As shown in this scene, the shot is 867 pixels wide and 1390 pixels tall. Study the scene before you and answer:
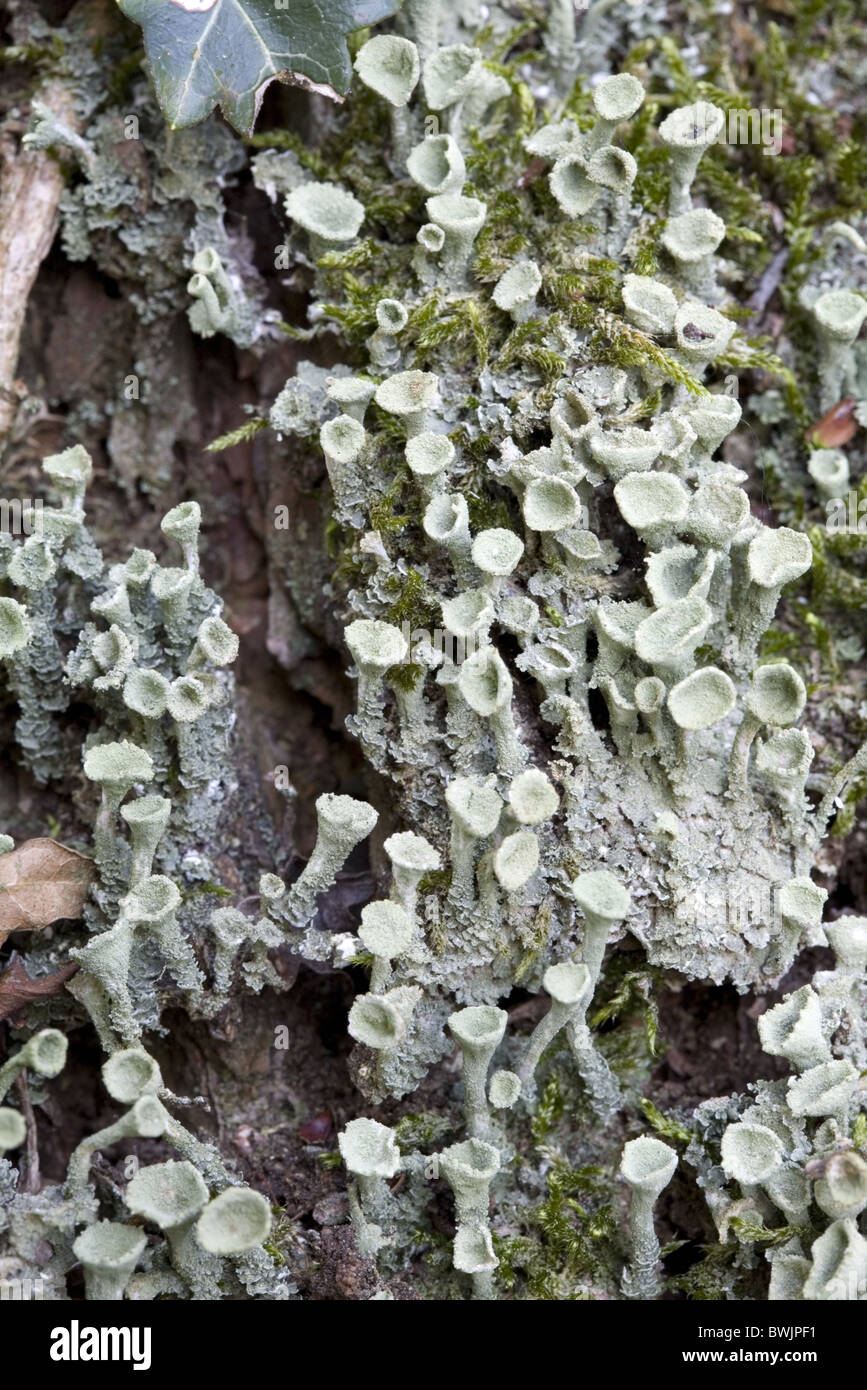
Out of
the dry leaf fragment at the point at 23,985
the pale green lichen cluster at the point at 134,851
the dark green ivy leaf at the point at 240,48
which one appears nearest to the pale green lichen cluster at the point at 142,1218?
the pale green lichen cluster at the point at 134,851

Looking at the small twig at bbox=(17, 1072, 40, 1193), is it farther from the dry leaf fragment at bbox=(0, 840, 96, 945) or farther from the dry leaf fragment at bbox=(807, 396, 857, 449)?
the dry leaf fragment at bbox=(807, 396, 857, 449)

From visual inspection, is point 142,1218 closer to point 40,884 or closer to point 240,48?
point 40,884

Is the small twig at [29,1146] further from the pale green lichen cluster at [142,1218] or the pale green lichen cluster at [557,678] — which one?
the pale green lichen cluster at [557,678]

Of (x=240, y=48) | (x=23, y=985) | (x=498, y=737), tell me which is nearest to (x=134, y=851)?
(x=23, y=985)

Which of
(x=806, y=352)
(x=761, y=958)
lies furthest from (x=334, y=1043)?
(x=806, y=352)

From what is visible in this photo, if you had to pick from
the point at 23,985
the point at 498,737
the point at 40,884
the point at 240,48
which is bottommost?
the point at 23,985

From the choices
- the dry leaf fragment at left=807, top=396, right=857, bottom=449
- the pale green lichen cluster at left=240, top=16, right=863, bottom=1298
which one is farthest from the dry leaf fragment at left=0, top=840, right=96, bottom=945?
the dry leaf fragment at left=807, top=396, right=857, bottom=449

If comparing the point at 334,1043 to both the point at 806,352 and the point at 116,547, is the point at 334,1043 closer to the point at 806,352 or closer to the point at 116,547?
the point at 116,547
